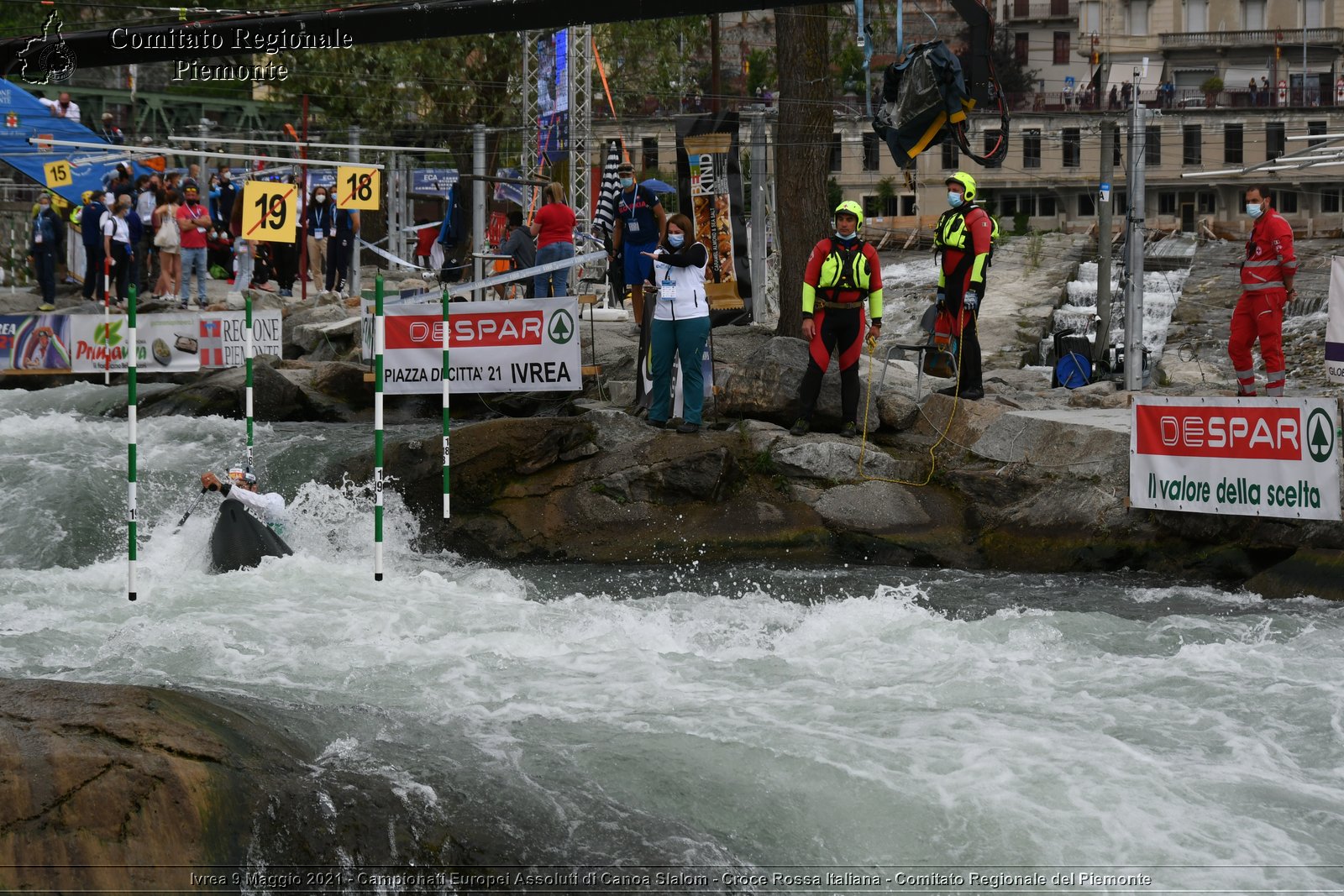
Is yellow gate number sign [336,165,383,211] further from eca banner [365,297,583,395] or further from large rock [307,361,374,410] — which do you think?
eca banner [365,297,583,395]

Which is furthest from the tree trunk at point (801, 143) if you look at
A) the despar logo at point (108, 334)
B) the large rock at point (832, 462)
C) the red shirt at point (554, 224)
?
the despar logo at point (108, 334)

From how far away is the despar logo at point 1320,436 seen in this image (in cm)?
1026

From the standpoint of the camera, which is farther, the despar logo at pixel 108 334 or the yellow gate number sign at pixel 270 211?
the yellow gate number sign at pixel 270 211

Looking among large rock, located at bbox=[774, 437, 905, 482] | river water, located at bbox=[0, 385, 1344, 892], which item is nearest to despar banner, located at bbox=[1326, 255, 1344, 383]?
river water, located at bbox=[0, 385, 1344, 892]

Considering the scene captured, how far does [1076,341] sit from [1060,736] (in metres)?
15.0

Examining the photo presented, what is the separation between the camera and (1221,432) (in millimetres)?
10875

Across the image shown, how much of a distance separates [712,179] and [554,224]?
7.46ft

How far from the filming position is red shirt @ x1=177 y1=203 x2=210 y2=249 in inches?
841

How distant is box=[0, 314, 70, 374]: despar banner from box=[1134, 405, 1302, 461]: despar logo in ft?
46.4

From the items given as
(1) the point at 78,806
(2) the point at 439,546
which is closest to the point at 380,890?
(1) the point at 78,806

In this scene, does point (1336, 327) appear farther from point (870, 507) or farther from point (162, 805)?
point (162, 805)

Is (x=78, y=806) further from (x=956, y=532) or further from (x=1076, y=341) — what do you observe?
(x=1076, y=341)

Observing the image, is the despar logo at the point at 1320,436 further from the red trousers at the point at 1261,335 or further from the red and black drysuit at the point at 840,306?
the red and black drysuit at the point at 840,306

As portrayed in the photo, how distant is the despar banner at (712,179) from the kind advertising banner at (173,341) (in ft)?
20.8
